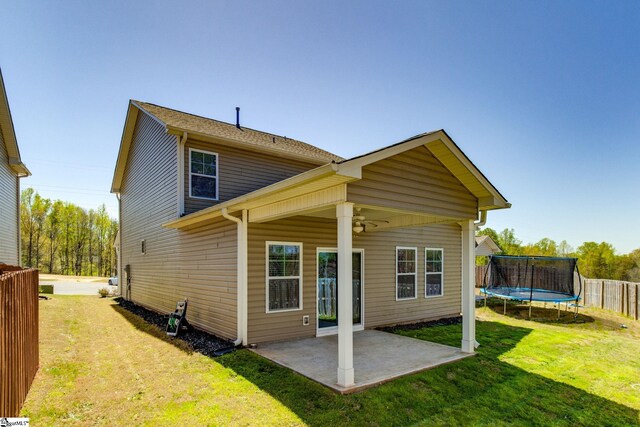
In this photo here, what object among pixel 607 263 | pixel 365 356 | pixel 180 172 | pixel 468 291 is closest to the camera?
pixel 365 356

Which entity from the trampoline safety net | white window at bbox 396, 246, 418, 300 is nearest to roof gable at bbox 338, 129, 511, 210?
white window at bbox 396, 246, 418, 300

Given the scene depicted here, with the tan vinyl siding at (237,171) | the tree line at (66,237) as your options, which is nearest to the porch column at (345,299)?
the tan vinyl siding at (237,171)

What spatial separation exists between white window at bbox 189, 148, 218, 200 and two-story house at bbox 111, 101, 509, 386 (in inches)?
1.1

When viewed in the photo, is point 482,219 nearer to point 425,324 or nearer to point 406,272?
point 406,272

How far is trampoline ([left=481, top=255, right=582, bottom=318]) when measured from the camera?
38.3 ft

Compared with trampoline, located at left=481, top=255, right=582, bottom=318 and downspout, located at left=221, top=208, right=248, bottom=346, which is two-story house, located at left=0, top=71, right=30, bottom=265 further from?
trampoline, located at left=481, top=255, right=582, bottom=318

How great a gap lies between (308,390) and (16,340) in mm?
3473

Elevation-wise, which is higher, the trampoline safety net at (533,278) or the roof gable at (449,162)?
the roof gable at (449,162)

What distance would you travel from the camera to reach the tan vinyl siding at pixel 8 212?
1108 centimetres

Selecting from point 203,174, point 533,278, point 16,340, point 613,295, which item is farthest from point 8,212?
point 613,295

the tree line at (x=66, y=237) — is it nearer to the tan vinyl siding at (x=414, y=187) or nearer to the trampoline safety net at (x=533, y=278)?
the trampoline safety net at (x=533, y=278)

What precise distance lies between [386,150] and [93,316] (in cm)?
1085

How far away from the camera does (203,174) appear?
8.82 metres

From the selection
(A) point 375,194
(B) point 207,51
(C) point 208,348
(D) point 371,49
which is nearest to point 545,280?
(D) point 371,49
